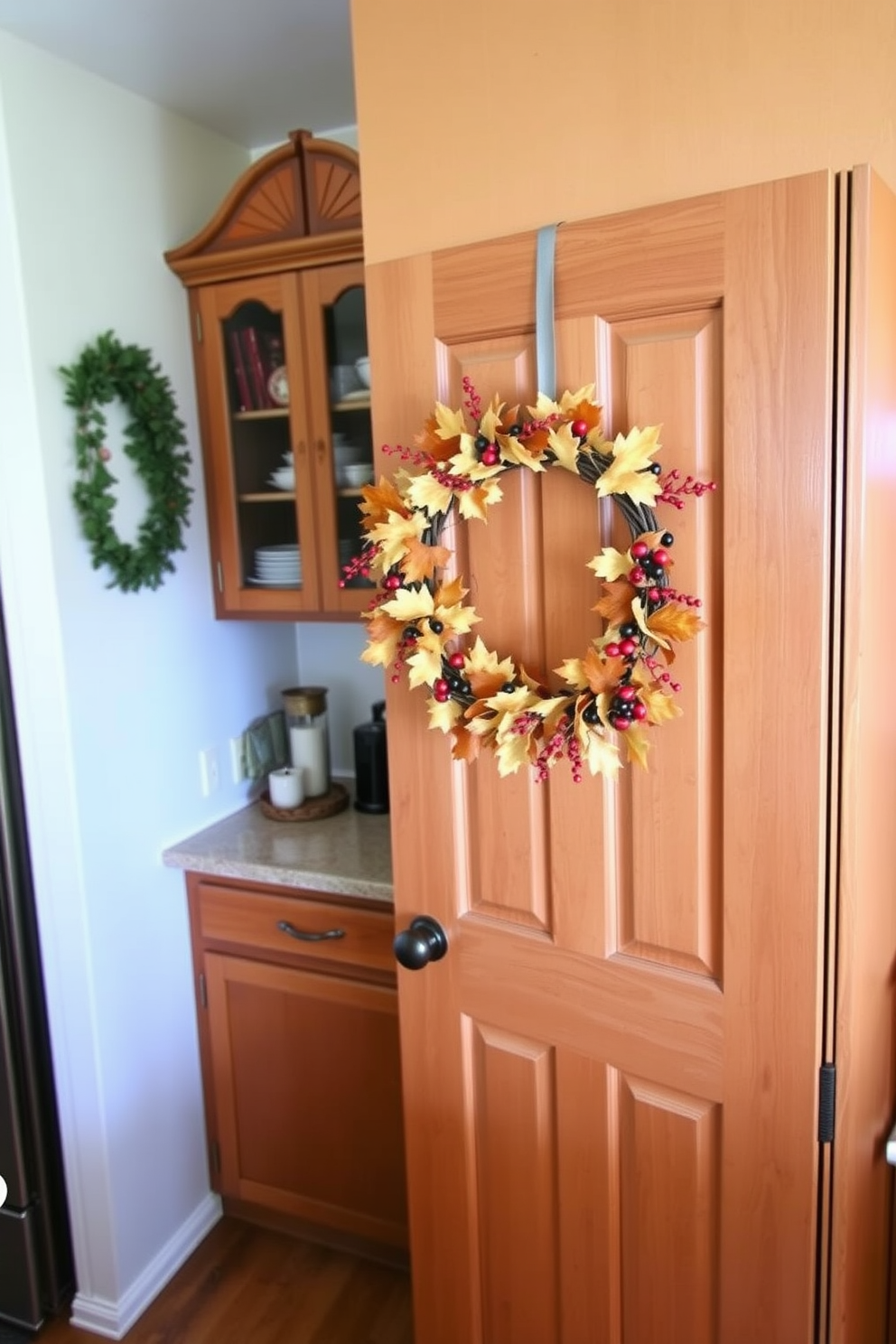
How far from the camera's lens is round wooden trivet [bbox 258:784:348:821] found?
229 cm

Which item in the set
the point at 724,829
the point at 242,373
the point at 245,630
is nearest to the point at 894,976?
the point at 724,829

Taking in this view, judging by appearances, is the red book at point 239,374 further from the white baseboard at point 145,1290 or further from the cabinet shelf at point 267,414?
the white baseboard at point 145,1290

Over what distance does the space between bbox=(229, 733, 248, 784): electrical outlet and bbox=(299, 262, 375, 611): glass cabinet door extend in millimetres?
475

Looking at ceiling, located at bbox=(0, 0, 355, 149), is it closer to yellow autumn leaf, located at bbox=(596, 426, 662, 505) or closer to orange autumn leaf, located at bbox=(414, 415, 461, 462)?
orange autumn leaf, located at bbox=(414, 415, 461, 462)

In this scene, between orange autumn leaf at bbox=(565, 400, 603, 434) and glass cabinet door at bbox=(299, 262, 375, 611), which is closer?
orange autumn leaf at bbox=(565, 400, 603, 434)

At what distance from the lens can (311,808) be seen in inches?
90.8

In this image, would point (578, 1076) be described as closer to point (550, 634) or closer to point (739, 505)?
point (550, 634)

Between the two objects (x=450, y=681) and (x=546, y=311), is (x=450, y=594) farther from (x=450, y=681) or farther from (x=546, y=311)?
(x=546, y=311)

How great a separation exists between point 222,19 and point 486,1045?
183 cm

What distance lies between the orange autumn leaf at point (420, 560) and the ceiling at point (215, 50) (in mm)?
1122

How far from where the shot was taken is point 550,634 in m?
1.31

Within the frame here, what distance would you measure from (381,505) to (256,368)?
A: 105 cm

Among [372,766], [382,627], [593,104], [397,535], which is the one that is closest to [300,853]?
[372,766]

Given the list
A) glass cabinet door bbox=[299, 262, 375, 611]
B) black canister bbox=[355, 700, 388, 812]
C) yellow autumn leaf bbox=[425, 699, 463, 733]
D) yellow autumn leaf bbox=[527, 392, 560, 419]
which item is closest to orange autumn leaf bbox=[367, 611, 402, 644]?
yellow autumn leaf bbox=[425, 699, 463, 733]
